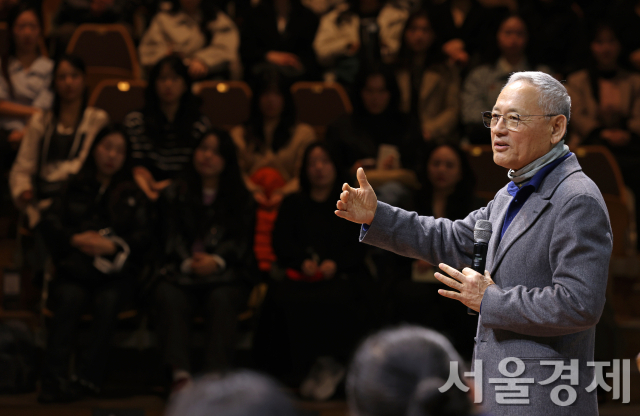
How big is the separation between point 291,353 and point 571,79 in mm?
2918

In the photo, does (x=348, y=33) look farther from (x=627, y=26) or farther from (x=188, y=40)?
(x=627, y=26)

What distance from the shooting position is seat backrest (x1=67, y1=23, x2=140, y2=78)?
518 centimetres

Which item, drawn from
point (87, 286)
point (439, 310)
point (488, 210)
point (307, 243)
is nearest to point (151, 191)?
point (87, 286)

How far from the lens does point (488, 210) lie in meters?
1.91

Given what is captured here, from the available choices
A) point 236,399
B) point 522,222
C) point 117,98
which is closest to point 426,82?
point 117,98

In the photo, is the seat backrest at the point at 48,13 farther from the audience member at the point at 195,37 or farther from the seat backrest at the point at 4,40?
the audience member at the point at 195,37

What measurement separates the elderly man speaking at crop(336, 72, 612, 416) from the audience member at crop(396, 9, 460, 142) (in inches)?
129

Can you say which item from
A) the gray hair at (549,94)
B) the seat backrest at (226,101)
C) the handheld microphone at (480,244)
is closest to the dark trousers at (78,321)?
the seat backrest at (226,101)

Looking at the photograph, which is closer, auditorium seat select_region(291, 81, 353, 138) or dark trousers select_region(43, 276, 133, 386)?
dark trousers select_region(43, 276, 133, 386)

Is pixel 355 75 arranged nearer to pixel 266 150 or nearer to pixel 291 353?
pixel 266 150

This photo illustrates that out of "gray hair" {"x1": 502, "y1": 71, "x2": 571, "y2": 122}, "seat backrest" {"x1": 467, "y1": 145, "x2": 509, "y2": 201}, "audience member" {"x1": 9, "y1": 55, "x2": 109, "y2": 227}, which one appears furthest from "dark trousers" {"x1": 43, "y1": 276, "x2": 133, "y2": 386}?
"gray hair" {"x1": 502, "y1": 71, "x2": 571, "y2": 122}

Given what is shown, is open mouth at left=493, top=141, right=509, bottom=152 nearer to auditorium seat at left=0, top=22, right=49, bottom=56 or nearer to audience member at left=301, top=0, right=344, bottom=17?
auditorium seat at left=0, top=22, right=49, bottom=56

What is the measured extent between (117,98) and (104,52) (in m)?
0.54

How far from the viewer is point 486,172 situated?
4.51 m
